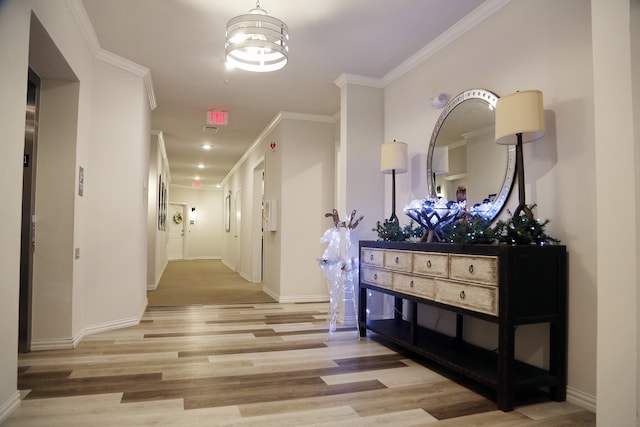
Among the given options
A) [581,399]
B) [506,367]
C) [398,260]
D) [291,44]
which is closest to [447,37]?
[291,44]

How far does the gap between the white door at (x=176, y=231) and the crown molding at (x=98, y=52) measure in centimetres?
1087

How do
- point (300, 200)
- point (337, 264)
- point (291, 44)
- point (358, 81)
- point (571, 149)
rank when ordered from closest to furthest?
point (571, 149), point (291, 44), point (337, 264), point (358, 81), point (300, 200)

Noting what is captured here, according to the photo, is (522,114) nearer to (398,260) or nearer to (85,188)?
(398,260)

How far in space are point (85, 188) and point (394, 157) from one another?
281 cm

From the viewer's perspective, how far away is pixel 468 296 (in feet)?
8.60

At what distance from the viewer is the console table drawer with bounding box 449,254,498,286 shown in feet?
7.97

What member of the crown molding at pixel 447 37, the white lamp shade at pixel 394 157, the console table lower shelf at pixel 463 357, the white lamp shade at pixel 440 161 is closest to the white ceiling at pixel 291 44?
the crown molding at pixel 447 37

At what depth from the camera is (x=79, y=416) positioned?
2.24 m

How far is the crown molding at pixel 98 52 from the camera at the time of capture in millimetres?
3265

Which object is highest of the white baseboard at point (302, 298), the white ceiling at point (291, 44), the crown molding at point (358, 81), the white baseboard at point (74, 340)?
the white ceiling at point (291, 44)

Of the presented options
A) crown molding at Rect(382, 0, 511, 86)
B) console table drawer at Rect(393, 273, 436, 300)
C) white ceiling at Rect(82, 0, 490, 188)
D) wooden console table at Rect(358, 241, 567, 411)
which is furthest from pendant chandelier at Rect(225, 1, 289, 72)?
console table drawer at Rect(393, 273, 436, 300)

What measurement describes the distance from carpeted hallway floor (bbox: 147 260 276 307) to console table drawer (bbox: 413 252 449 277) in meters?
3.41

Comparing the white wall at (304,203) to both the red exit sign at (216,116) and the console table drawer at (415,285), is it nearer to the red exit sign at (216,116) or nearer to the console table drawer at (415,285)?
the red exit sign at (216,116)

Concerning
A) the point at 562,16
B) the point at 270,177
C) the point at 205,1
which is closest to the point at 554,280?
the point at 562,16
